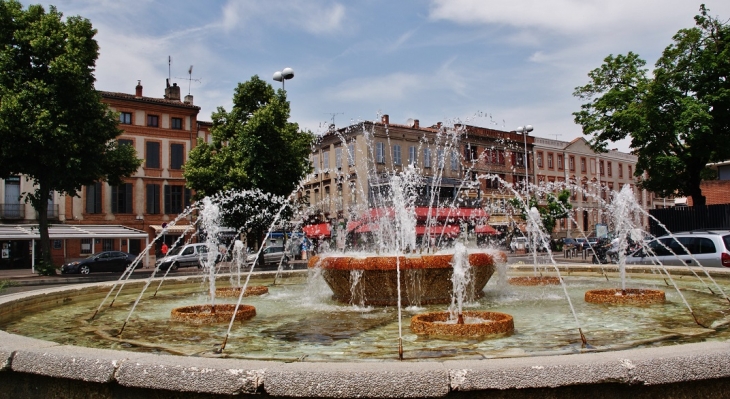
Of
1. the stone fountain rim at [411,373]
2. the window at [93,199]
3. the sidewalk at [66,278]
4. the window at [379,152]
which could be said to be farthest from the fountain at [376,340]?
the window at [379,152]

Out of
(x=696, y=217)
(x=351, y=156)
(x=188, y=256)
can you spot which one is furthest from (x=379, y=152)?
(x=696, y=217)

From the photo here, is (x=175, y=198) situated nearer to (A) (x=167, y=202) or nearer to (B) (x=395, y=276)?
(A) (x=167, y=202)

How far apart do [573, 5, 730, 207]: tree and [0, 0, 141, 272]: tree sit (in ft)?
82.9

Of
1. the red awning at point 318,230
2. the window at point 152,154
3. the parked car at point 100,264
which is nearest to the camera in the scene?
the parked car at point 100,264

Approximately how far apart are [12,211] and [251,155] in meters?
21.2

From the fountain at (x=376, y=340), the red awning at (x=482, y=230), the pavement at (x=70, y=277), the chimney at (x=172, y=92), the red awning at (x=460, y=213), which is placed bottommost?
the pavement at (x=70, y=277)

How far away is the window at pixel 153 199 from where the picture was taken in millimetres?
44594

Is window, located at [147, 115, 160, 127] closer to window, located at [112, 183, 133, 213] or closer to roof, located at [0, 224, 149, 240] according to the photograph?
window, located at [112, 183, 133, 213]

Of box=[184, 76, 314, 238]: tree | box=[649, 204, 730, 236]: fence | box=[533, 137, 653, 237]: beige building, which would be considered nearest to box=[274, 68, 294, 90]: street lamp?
box=[184, 76, 314, 238]: tree

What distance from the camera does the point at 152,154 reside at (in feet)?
149

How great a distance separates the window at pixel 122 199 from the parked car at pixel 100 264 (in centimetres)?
1179

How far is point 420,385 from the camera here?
3.29m

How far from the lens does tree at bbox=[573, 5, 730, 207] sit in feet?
86.4

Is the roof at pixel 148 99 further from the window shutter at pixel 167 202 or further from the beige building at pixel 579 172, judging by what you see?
the beige building at pixel 579 172
